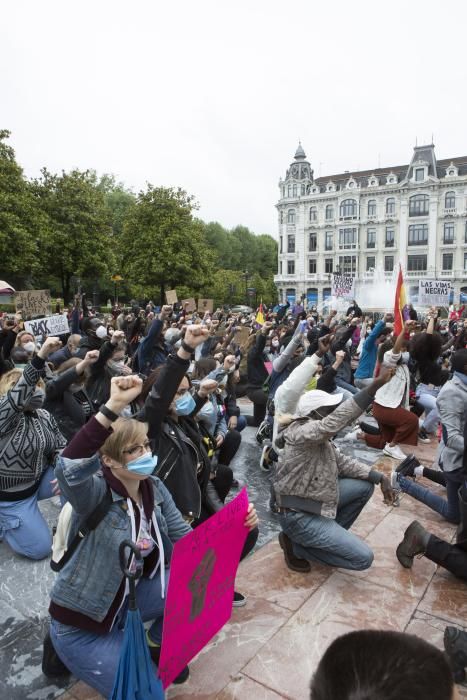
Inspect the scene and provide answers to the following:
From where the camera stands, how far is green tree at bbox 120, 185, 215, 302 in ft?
117

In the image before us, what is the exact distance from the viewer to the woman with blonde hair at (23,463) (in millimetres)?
4199

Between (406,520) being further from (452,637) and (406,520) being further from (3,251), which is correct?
(3,251)

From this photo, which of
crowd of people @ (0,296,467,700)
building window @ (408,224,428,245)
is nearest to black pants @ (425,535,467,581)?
crowd of people @ (0,296,467,700)

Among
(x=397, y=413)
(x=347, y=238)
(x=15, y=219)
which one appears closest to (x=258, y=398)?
(x=397, y=413)

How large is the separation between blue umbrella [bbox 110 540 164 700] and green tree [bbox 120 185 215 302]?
34188 millimetres

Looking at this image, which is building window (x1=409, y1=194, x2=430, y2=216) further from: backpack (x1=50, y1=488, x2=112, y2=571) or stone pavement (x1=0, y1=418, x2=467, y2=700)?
backpack (x1=50, y1=488, x2=112, y2=571)

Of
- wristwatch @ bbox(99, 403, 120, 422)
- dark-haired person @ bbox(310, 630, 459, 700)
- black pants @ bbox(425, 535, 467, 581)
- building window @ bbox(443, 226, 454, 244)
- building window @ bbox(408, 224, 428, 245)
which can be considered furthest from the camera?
building window @ bbox(408, 224, 428, 245)

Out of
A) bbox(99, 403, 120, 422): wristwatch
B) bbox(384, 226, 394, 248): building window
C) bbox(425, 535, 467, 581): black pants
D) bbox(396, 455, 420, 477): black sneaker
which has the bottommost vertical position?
bbox(425, 535, 467, 581): black pants

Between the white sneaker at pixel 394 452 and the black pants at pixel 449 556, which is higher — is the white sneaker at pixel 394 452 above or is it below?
below

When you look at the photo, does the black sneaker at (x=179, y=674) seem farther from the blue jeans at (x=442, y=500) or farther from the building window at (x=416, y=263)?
the building window at (x=416, y=263)

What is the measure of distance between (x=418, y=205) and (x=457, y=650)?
64074 millimetres

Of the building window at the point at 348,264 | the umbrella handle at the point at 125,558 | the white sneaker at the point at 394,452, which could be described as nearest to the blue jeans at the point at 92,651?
the umbrella handle at the point at 125,558

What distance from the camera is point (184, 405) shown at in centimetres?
369

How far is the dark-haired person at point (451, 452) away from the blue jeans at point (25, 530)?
322 cm
